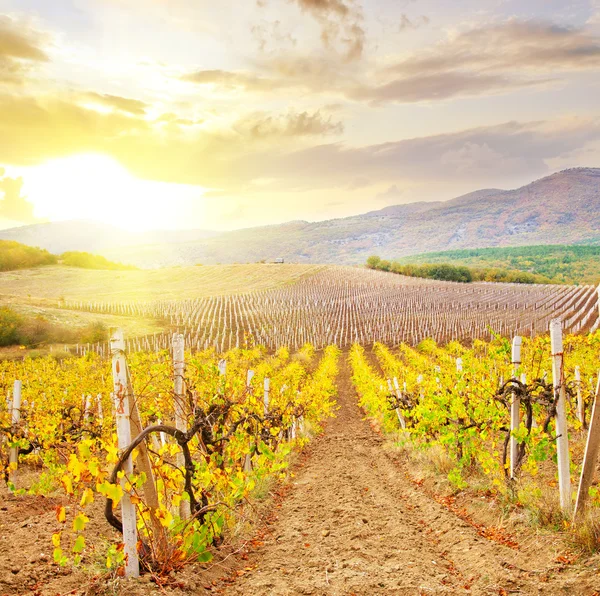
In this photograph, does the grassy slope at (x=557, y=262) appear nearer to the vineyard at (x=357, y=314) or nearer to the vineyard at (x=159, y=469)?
the vineyard at (x=357, y=314)

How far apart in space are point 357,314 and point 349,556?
43.8 metres

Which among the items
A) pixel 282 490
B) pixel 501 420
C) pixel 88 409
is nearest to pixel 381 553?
pixel 501 420

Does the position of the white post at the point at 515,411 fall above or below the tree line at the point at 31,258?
below

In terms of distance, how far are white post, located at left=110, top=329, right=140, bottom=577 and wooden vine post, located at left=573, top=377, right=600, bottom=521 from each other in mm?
3981

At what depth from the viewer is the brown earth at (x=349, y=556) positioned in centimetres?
403

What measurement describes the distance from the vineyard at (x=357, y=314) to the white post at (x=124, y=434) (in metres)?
24.7

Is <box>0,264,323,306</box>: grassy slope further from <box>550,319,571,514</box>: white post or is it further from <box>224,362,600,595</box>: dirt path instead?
<box>550,319,571,514</box>: white post

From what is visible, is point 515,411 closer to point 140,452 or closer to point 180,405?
point 180,405

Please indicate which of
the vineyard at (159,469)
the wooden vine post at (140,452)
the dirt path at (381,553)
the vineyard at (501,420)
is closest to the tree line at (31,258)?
the vineyard at (159,469)

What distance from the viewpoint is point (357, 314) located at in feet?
159

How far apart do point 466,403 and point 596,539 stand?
9.93 feet

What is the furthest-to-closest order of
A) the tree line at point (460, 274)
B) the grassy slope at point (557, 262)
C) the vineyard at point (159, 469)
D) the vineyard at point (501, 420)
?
the grassy slope at point (557, 262) → the tree line at point (460, 274) → the vineyard at point (501, 420) → the vineyard at point (159, 469)

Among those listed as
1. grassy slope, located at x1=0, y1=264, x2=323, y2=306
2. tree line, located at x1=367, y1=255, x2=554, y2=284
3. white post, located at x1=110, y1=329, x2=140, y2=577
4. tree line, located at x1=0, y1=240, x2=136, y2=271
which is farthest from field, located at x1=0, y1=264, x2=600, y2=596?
tree line, located at x1=367, y1=255, x2=554, y2=284

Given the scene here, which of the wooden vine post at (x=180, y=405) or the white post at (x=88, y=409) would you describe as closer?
the wooden vine post at (x=180, y=405)
